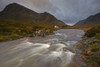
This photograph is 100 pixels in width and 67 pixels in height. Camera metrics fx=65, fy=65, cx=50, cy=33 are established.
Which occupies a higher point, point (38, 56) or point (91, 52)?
point (91, 52)

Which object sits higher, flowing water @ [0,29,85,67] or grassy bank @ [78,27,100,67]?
grassy bank @ [78,27,100,67]

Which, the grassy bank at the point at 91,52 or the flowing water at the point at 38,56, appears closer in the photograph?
the grassy bank at the point at 91,52

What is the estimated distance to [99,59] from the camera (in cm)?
490

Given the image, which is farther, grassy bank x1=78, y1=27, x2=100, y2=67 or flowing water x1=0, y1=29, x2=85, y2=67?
flowing water x1=0, y1=29, x2=85, y2=67

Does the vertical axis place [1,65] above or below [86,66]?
below

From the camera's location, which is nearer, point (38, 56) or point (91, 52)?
point (91, 52)

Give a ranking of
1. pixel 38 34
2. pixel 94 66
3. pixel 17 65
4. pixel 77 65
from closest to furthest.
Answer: pixel 94 66 < pixel 77 65 < pixel 17 65 < pixel 38 34

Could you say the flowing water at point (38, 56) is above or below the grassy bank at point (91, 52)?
below

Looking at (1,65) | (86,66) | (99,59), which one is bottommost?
(1,65)

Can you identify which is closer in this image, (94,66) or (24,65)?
(94,66)

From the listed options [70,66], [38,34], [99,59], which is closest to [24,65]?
[70,66]

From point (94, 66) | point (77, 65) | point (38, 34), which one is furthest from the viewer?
point (38, 34)

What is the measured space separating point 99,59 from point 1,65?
8074mm

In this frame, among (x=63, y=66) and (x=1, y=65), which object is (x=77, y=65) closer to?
(x=63, y=66)
